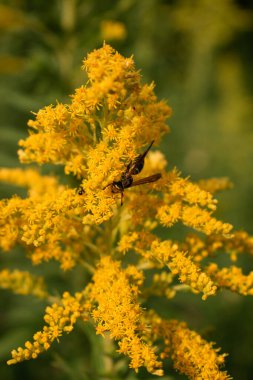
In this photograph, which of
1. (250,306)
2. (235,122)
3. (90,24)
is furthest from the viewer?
(235,122)

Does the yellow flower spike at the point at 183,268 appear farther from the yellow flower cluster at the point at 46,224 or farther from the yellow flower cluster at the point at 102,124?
the yellow flower cluster at the point at 46,224

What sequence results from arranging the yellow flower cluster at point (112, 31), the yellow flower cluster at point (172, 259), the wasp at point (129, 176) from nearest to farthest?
the yellow flower cluster at point (172, 259), the wasp at point (129, 176), the yellow flower cluster at point (112, 31)

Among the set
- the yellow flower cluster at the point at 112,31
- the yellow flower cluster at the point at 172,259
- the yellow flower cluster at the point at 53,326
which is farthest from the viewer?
the yellow flower cluster at the point at 112,31

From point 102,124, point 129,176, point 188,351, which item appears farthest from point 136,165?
point 188,351

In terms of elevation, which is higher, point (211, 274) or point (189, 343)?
point (211, 274)

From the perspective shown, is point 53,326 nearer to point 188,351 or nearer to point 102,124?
point 188,351

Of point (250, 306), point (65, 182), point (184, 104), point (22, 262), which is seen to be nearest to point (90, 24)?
point (65, 182)

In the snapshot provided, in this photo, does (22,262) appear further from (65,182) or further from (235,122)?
(235,122)

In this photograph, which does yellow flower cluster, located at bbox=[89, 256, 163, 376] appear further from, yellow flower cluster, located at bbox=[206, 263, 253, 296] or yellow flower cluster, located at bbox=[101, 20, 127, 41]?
yellow flower cluster, located at bbox=[101, 20, 127, 41]

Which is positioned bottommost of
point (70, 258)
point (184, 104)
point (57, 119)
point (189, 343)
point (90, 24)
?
point (189, 343)

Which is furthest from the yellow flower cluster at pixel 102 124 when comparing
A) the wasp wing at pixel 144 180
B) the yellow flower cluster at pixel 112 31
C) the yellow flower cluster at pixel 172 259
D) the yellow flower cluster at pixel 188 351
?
the yellow flower cluster at pixel 112 31
